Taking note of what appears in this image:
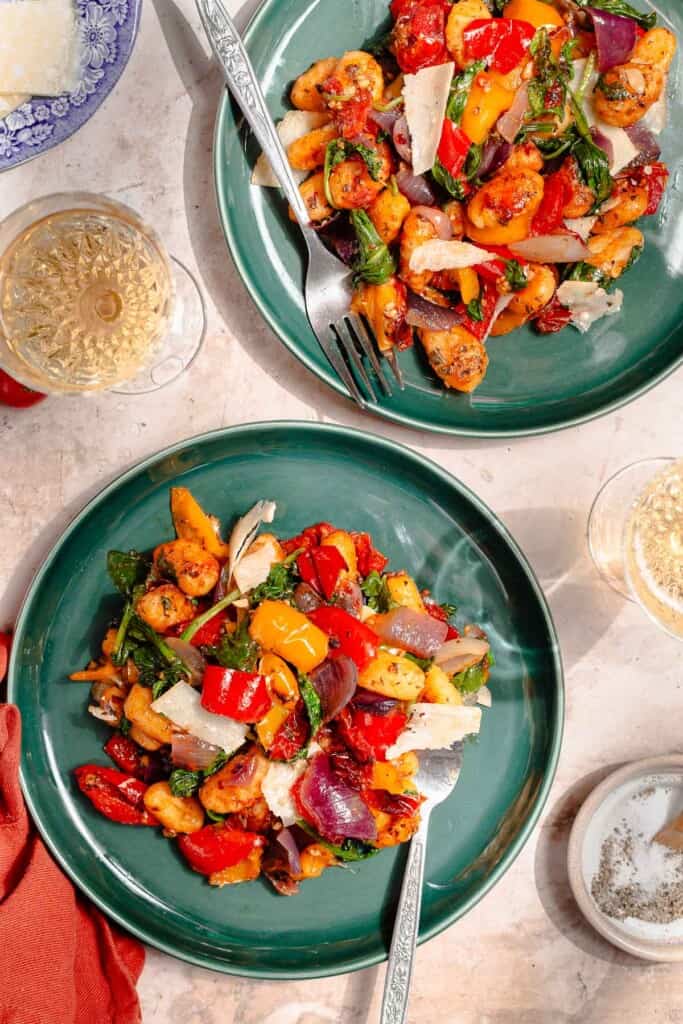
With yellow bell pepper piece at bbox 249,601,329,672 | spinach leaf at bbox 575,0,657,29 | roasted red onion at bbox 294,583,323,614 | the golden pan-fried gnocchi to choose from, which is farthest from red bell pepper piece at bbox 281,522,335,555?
spinach leaf at bbox 575,0,657,29

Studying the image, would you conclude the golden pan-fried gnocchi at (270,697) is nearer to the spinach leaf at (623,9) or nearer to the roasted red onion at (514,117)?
the roasted red onion at (514,117)

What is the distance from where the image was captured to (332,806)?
1971 mm

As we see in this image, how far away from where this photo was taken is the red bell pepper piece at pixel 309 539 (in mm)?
2166

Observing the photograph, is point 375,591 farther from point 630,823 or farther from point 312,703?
point 630,823

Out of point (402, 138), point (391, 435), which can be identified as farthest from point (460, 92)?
point (391, 435)

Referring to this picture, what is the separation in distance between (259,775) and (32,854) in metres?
0.63

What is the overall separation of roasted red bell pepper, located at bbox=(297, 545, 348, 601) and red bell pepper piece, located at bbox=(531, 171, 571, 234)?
0.87m

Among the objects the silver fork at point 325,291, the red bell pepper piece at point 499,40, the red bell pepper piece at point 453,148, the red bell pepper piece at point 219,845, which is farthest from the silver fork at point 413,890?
the red bell pepper piece at point 499,40

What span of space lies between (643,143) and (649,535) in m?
0.94

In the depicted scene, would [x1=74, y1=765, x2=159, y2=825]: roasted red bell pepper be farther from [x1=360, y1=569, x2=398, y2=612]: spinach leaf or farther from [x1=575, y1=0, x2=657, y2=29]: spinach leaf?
[x1=575, y1=0, x2=657, y2=29]: spinach leaf

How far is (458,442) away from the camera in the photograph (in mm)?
2412

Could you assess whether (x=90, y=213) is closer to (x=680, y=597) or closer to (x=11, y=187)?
(x=11, y=187)

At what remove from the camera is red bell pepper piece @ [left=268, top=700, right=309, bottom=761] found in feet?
6.52

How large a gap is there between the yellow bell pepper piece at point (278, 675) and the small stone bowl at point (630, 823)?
920 mm
